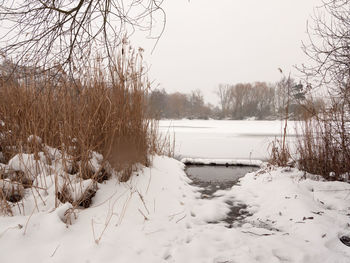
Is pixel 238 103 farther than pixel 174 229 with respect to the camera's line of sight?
Yes

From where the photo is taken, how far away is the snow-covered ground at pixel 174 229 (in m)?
1.03

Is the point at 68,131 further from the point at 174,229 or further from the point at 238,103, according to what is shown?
the point at 238,103

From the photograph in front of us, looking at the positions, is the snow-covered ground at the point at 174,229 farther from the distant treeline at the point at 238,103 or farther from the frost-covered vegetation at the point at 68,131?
the distant treeline at the point at 238,103

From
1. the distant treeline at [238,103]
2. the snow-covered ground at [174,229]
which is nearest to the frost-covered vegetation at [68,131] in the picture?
the snow-covered ground at [174,229]

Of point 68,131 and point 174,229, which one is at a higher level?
point 68,131

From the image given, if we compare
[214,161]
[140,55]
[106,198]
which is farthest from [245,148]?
[106,198]

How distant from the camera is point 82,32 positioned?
152 cm

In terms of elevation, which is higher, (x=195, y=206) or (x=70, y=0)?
(x=70, y=0)

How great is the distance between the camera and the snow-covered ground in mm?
1032

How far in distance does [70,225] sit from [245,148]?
4.87m

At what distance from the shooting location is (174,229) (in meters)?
1.37

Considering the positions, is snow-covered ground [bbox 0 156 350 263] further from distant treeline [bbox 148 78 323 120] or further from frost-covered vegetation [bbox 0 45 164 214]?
distant treeline [bbox 148 78 323 120]

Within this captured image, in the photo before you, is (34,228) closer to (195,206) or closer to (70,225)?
(70,225)

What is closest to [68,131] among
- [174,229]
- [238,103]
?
[174,229]
